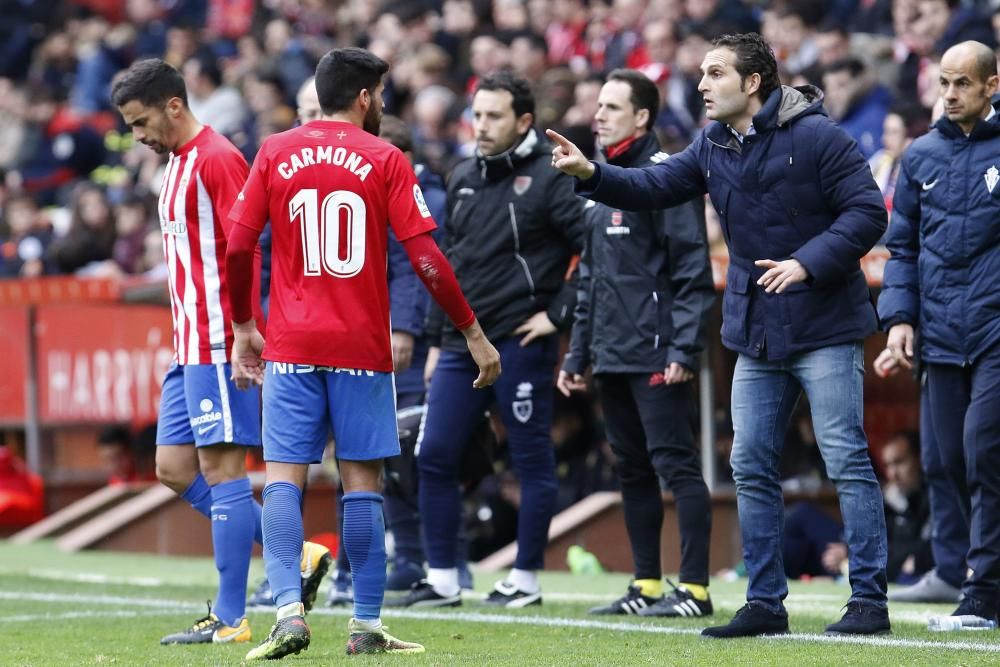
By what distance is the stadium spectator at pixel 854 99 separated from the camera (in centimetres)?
1145

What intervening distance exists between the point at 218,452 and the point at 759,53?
247cm

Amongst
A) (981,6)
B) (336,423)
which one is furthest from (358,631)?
(981,6)

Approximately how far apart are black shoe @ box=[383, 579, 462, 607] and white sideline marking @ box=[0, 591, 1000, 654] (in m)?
0.18

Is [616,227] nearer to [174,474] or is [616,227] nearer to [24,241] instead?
[174,474]

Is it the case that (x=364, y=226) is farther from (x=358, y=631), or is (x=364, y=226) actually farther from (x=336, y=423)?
(x=358, y=631)

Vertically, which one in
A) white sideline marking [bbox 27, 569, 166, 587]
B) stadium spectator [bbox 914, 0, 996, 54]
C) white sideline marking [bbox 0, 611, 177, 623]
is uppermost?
stadium spectator [bbox 914, 0, 996, 54]

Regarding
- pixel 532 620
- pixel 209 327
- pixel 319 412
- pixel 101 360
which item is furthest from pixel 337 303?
pixel 101 360

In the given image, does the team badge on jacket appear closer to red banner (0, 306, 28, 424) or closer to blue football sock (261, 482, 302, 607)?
blue football sock (261, 482, 302, 607)

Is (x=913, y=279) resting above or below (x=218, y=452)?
above

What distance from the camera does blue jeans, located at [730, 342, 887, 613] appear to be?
633cm

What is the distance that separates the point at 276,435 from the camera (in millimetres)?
6156

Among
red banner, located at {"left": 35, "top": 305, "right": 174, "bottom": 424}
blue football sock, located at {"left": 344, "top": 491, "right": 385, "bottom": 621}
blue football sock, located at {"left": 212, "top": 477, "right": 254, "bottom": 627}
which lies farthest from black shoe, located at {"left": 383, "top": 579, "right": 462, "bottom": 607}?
red banner, located at {"left": 35, "top": 305, "right": 174, "bottom": 424}

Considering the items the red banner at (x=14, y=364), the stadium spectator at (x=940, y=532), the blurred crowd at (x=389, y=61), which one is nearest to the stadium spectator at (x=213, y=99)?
the blurred crowd at (x=389, y=61)

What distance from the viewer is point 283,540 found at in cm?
607
